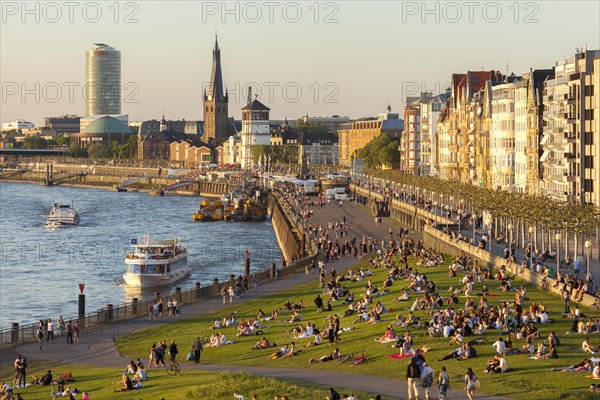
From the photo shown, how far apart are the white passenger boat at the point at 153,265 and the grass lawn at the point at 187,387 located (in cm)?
3884

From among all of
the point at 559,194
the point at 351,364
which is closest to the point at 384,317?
the point at 351,364

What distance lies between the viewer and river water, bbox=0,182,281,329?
76.0 meters

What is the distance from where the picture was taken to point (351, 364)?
40.8m

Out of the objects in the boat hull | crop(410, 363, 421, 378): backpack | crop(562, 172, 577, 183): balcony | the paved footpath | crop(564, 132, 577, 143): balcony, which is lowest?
the boat hull

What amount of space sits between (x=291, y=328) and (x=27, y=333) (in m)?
10.8

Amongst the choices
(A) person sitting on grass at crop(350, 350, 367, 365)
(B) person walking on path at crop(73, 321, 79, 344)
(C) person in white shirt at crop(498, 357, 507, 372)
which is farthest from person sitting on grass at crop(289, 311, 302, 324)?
(C) person in white shirt at crop(498, 357, 507, 372)

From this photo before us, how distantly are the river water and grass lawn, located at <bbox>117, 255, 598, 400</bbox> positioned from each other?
14.6m

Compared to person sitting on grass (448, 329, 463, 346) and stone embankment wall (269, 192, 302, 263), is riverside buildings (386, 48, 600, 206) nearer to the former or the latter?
stone embankment wall (269, 192, 302, 263)

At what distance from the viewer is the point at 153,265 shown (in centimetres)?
8400

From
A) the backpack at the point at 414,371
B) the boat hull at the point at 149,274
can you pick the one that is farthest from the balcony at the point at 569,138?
the backpack at the point at 414,371

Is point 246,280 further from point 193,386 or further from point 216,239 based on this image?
point 216,239

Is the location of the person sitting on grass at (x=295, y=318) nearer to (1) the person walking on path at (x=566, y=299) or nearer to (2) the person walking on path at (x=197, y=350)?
(2) the person walking on path at (x=197, y=350)

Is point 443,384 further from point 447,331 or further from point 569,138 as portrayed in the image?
point 569,138

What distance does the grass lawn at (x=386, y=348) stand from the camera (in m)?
35.9
